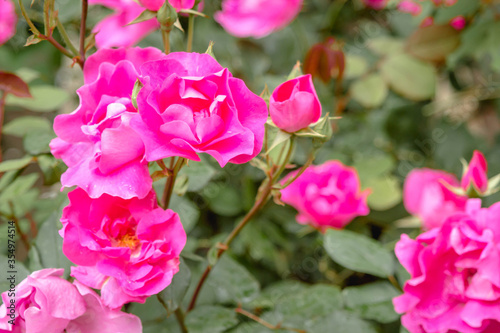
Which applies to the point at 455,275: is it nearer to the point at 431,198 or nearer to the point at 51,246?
the point at 431,198

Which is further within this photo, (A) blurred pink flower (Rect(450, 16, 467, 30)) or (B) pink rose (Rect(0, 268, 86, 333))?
(A) blurred pink flower (Rect(450, 16, 467, 30))

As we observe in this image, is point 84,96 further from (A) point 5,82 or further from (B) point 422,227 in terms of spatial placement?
(B) point 422,227

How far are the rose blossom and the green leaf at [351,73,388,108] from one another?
0.74 m

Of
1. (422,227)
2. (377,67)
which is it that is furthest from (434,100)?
(422,227)

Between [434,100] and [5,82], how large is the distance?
96 cm

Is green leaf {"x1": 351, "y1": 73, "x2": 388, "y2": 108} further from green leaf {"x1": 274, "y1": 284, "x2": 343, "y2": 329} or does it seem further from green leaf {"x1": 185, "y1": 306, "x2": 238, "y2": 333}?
green leaf {"x1": 185, "y1": 306, "x2": 238, "y2": 333}

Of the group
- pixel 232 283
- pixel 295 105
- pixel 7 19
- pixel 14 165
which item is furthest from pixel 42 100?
pixel 295 105

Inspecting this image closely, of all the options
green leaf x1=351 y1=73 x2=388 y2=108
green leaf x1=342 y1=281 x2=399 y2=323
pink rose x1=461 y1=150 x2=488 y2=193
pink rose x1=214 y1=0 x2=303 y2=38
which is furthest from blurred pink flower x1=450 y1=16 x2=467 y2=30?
green leaf x1=342 y1=281 x2=399 y2=323

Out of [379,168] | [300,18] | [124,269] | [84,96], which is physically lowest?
[379,168]

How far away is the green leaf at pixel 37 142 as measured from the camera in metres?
0.55

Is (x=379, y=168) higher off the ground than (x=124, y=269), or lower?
lower

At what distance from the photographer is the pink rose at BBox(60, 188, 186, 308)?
0.38m

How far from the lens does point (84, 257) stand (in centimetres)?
39

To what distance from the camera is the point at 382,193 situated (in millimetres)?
901
